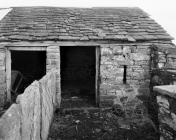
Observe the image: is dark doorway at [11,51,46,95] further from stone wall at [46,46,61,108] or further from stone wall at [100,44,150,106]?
stone wall at [100,44,150,106]

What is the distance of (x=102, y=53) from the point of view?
8594mm

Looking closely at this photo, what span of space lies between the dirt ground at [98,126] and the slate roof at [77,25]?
2.54 meters

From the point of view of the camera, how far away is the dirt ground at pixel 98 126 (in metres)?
6.52

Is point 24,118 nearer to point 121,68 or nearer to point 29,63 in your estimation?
point 121,68

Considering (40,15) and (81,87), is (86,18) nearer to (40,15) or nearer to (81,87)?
(40,15)

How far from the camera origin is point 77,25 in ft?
30.8

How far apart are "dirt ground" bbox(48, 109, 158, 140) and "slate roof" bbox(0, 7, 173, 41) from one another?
100 inches

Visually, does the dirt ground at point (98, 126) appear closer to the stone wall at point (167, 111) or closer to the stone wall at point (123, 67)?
the stone wall at point (123, 67)

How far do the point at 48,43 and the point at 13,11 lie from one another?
3.32 meters

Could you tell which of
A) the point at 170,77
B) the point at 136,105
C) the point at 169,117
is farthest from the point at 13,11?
the point at 169,117

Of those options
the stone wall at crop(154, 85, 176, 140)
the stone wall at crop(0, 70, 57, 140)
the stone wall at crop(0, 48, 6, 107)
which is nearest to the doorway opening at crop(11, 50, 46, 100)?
the stone wall at crop(0, 48, 6, 107)

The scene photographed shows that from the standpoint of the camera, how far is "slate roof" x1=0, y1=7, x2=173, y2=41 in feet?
28.3

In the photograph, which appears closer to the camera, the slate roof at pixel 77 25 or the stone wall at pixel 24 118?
the stone wall at pixel 24 118

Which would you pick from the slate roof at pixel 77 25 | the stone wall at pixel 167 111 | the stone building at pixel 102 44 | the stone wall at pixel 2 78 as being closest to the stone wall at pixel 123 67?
the stone building at pixel 102 44
